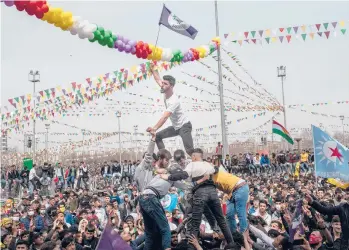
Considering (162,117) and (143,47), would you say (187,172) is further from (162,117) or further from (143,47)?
(143,47)

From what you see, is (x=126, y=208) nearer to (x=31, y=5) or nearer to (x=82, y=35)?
(x=82, y=35)

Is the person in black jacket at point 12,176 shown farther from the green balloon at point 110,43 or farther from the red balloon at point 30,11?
the red balloon at point 30,11

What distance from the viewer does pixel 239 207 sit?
7645 millimetres

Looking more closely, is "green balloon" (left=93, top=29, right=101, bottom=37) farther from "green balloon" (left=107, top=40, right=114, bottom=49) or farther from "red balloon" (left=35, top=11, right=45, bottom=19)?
"red balloon" (left=35, top=11, right=45, bottom=19)

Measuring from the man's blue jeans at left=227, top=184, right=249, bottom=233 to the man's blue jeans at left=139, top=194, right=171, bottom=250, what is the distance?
63.7 inches

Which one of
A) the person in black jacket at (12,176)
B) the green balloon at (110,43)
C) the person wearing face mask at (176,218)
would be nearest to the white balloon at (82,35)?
the green balloon at (110,43)

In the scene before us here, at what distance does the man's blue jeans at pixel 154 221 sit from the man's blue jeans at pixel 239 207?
1619mm

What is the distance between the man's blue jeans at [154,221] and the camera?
254 inches

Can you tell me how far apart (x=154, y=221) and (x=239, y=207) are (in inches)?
70.8

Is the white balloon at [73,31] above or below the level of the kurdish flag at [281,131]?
above

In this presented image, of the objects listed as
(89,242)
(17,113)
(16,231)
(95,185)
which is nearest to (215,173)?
(89,242)

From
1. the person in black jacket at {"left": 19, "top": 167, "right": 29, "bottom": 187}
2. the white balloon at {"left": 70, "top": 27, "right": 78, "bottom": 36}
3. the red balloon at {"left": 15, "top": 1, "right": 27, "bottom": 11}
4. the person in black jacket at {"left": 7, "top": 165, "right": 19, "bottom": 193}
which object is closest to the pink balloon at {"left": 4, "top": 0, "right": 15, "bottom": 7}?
the red balloon at {"left": 15, "top": 1, "right": 27, "bottom": 11}

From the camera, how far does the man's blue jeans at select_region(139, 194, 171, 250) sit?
6445 millimetres

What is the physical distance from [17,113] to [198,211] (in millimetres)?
13415
